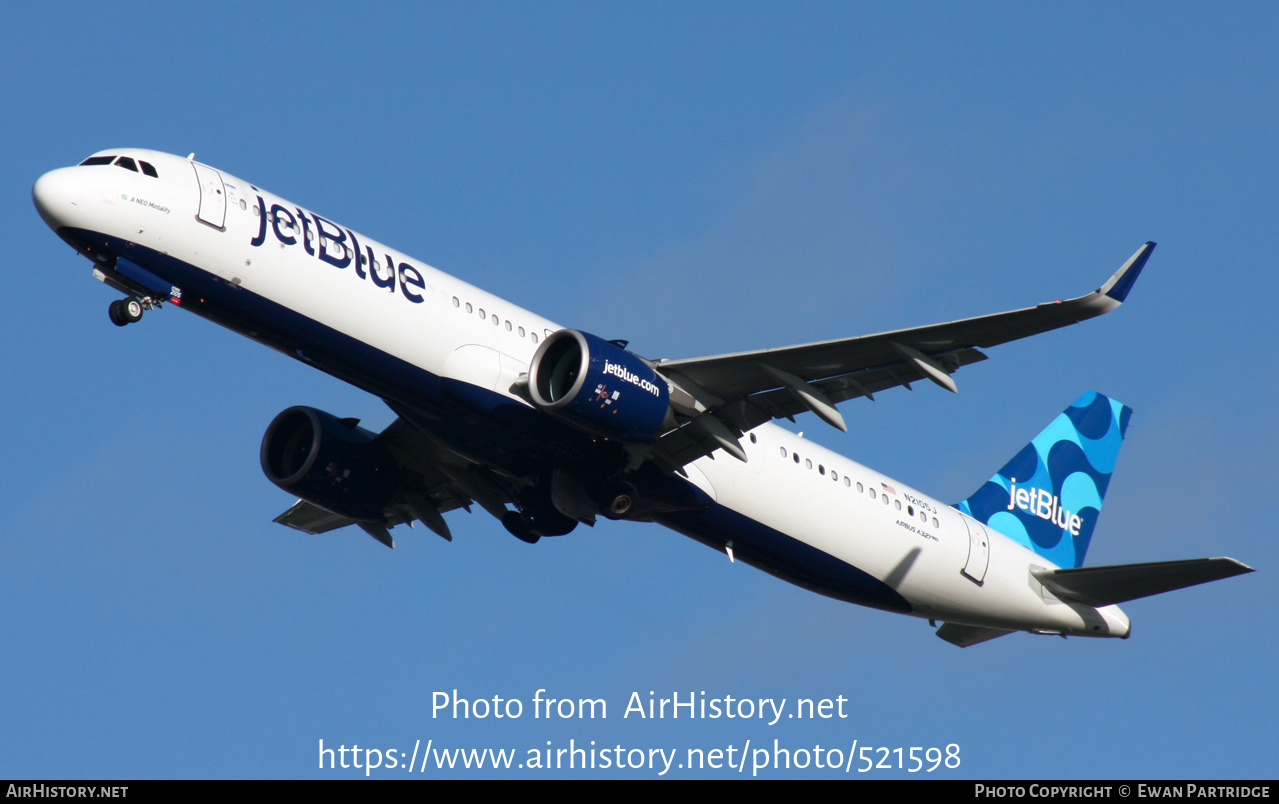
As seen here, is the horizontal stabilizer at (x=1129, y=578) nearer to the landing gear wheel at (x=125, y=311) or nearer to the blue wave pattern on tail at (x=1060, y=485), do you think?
the blue wave pattern on tail at (x=1060, y=485)

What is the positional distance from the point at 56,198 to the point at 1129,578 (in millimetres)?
22285

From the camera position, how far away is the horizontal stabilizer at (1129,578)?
28.1 meters

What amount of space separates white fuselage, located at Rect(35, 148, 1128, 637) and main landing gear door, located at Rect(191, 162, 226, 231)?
3 cm

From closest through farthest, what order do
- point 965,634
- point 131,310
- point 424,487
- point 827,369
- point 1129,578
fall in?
point 131,310, point 827,369, point 1129,578, point 424,487, point 965,634

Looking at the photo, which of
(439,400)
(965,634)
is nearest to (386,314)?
(439,400)

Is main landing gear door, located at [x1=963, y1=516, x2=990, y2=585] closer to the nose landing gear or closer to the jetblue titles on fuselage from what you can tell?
the jetblue titles on fuselage

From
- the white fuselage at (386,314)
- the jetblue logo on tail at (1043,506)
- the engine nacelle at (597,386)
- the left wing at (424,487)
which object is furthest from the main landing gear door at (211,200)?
the jetblue logo on tail at (1043,506)

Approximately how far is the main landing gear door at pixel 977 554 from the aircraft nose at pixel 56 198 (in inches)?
776

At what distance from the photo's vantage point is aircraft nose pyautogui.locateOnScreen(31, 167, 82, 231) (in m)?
24.1

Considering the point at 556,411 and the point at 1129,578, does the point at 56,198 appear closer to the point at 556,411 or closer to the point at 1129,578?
the point at 556,411

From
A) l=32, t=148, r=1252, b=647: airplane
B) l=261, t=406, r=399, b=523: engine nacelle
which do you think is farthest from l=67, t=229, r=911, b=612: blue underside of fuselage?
l=261, t=406, r=399, b=523: engine nacelle

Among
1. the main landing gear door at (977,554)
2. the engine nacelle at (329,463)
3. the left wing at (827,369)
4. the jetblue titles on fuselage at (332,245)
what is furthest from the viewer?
the main landing gear door at (977,554)

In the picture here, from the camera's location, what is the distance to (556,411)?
25.7m

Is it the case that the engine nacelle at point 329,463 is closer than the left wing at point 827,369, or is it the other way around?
the left wing at point 827,369
